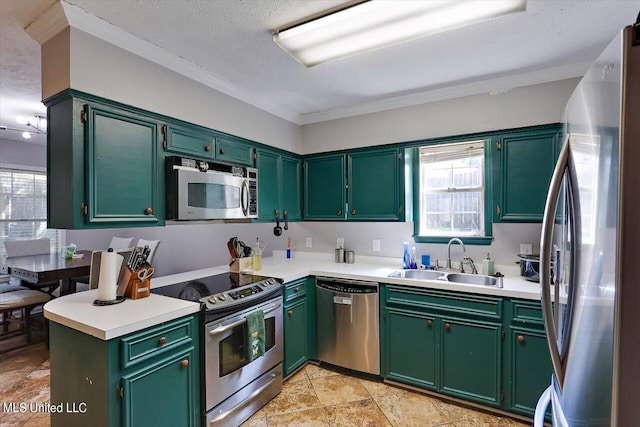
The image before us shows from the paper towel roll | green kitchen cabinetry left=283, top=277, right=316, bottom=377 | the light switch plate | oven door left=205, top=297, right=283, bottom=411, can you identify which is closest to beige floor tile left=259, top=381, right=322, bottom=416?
green kitchen cabinetry left=283, top=277, right=316, bottom=377

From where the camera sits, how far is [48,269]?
330 centimetres

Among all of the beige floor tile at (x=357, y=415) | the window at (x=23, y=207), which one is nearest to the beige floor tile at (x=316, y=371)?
the beige floor tile at (x=357, y=415)

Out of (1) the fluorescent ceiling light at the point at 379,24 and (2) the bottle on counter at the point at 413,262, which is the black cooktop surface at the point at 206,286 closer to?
(2) the bottle on counter at the point at 413,262

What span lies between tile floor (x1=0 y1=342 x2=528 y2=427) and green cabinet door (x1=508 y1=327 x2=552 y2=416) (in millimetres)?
169

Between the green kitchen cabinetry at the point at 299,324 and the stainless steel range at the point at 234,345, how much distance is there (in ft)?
0.40

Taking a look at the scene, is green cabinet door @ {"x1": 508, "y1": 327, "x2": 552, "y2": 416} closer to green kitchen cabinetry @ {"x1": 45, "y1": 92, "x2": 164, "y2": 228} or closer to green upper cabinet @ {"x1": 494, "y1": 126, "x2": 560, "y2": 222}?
green upper cabinet @ {"x1": 494, "y1": 126, "x2": 560, "y2": 222}

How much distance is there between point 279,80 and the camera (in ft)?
8.79

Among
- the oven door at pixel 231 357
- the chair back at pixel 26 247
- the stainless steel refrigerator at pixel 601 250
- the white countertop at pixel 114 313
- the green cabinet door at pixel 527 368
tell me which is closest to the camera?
the stainless steel refrigerator at pixel 601 250

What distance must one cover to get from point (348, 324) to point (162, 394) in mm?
1531

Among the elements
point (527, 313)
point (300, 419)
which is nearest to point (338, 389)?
point (300, 419)

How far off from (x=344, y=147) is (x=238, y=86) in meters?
1.23

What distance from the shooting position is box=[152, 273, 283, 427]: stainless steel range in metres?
1.96

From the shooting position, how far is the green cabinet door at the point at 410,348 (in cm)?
246

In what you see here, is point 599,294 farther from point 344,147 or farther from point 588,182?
point 344,147
